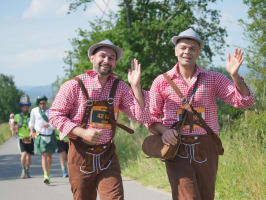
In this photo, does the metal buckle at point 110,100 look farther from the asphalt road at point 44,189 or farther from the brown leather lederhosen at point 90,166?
the asphalt road at point 44,189

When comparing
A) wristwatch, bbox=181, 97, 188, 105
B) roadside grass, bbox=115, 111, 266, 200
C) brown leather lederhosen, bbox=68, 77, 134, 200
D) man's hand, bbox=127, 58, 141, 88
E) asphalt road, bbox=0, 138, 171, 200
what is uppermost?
man's hand, bbox=127, 58, 141, 88

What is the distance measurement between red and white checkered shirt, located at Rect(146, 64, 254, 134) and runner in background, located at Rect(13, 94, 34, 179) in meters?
7.30

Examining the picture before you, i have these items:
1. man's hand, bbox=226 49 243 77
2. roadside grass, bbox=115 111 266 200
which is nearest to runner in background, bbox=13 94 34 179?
roadside grass, bbox=115 111 266 200

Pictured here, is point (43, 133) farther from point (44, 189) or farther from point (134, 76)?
point (134, 76)

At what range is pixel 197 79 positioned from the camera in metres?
4.46

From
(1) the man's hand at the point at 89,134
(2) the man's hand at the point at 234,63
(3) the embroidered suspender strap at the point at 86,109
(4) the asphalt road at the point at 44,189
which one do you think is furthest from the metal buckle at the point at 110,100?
(4) the asphalt road at the point at 44,189

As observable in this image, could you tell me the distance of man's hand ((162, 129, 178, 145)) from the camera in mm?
4196

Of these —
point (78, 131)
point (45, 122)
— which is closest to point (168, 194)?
point (45, 122)

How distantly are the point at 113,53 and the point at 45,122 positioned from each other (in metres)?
6.18

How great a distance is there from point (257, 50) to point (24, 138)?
636 centimetres

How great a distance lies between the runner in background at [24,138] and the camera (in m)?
11.3

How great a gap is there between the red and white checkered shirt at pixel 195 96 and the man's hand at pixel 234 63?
0.23 m

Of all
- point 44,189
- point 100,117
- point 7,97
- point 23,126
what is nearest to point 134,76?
point 100,117

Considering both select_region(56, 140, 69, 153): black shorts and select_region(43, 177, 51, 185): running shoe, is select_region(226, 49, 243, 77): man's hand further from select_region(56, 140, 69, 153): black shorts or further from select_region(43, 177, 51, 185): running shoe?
select_region(56, 140, 69, 153): black shorts
